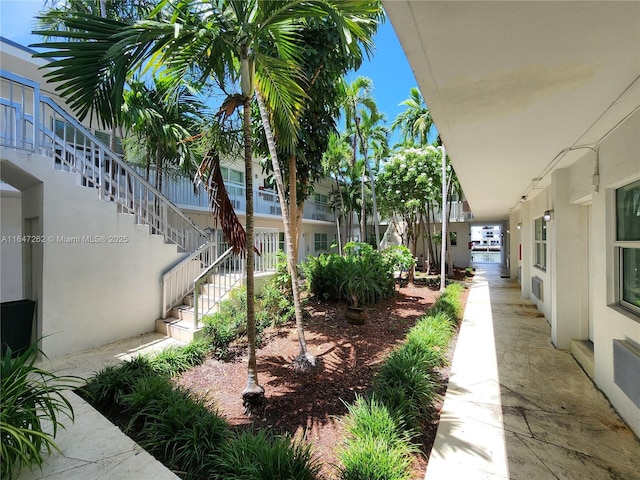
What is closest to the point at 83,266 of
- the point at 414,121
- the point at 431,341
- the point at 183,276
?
the point at 183,276

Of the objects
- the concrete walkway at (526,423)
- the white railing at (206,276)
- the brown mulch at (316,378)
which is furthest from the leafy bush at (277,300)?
the concrete walkway at (526,423)

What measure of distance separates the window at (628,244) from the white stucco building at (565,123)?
0.04ft

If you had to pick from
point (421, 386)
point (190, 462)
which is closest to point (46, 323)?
point (190, 462)

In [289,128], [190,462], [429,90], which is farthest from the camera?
[289,128]

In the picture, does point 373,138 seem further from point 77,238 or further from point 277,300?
point 77,238

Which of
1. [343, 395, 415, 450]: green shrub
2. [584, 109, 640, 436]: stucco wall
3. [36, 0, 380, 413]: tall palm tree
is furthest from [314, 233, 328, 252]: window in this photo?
[343, 395, 415, 450]: green shrub

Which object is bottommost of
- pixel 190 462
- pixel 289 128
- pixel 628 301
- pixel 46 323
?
pixel 190 462

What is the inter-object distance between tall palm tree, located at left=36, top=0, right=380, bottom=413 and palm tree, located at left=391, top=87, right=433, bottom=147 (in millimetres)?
10030

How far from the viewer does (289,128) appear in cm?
422

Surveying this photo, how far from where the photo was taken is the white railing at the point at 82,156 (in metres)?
4.39

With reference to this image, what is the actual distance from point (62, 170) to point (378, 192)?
426 inches

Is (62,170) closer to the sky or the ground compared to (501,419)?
closer to the sky

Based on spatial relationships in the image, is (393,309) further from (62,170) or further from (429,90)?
(62,170)

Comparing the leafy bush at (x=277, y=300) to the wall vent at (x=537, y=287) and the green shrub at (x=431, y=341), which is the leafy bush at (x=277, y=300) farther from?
the wall vent at (x=537, y=287)
